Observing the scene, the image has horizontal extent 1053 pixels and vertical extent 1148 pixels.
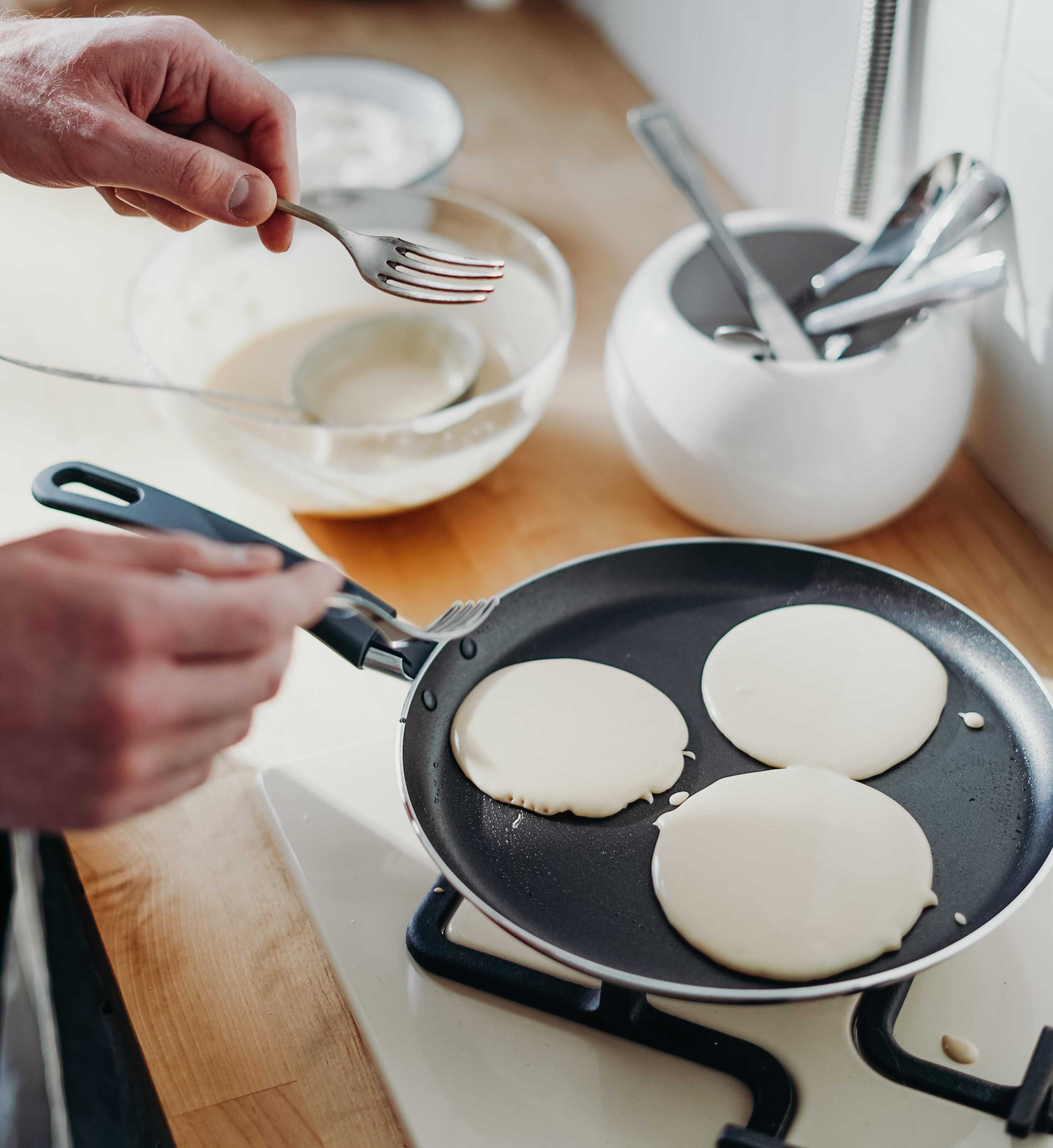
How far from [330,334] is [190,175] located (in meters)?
0.31

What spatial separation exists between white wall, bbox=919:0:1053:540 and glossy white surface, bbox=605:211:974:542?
53 millimetres

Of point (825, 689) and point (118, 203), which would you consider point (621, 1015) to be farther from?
point (118, 203)

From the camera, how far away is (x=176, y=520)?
692 mm

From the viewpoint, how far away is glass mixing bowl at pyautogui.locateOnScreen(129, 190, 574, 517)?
86 centimetres

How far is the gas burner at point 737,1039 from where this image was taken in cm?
54

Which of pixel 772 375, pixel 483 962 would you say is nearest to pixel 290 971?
pixel 483 962

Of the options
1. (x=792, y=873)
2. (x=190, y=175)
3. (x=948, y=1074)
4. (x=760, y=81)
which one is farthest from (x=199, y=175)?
(x=760, y=81)

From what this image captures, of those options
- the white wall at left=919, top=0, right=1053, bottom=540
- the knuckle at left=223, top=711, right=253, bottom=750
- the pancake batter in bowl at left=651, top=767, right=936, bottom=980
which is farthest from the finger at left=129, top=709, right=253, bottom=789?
the white wall at left=919, top=0, right=1053, bottom=540

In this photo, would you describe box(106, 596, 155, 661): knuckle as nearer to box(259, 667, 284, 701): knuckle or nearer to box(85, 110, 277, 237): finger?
box(259, 667, 284, 701): knuckle

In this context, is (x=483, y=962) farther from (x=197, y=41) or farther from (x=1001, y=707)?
(x=197, y=41)

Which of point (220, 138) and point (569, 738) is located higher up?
point (220, 138)

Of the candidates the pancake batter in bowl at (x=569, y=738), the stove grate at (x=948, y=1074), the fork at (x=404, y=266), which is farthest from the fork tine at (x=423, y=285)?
the stove grate at (x=948, y=1074)

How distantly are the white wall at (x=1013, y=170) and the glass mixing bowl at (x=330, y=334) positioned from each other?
1.11 feet

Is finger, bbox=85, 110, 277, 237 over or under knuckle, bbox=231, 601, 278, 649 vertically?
over
